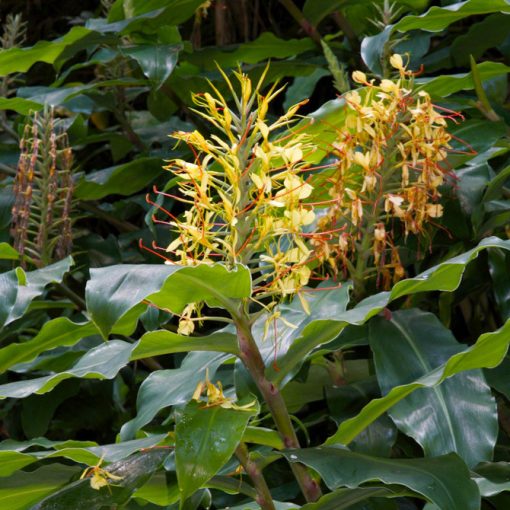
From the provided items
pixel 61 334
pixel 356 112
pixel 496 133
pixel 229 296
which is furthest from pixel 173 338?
pixel 496 133

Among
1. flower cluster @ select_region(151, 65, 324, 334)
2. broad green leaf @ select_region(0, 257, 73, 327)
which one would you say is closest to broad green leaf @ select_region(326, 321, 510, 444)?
flower cluster @ select_region(151, 65, 324, 334)

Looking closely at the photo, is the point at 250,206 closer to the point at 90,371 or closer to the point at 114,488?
the point at 90,371

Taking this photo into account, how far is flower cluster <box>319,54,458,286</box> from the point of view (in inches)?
43.8

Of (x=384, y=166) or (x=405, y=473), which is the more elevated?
(x=384, y=166)

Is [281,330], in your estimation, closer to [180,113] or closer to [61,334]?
[61,334]

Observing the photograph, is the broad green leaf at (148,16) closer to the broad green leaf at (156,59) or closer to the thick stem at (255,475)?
the broad green leaf at (156,59)

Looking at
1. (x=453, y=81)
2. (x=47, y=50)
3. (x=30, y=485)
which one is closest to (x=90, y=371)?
(x=30, y=485)

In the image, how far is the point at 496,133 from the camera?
4.46 ft

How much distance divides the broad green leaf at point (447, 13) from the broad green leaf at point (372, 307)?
47 cm

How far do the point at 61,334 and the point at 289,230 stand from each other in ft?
1.31

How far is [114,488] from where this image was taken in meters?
0.99

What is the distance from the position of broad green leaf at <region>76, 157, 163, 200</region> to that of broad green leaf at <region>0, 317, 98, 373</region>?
0.56 m

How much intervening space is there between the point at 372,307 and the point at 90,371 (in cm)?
30

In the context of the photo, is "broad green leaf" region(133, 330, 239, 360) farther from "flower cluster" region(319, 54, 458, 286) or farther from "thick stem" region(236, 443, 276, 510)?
"flower cluster" region(319, 54, 458, 286)
